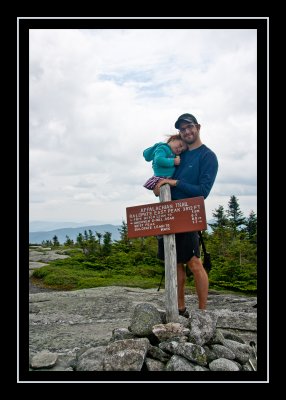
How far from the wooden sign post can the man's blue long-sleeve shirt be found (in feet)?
0.81

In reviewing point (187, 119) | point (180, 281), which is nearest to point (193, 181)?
point (187, 119)

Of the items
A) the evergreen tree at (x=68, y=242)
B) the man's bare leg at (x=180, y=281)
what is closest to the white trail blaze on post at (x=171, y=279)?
the man's bare leg at (x=180, y=281)

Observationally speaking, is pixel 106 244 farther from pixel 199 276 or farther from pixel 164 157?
pixel 164 157

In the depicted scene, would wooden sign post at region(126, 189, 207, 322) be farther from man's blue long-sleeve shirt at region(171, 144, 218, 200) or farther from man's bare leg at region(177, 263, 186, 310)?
man's bare leg at region(177, 263, 186, 310)

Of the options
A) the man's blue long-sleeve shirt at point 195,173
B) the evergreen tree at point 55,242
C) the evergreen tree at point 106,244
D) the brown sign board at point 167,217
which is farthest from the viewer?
the evergreen tree at point 55,242

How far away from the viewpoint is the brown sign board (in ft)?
17.5

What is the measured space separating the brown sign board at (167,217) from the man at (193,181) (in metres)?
0.31

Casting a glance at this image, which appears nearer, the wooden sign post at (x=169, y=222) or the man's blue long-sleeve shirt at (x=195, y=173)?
the wooden sign post at (x=169, y=222)

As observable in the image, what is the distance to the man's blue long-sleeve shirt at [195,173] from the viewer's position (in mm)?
5621

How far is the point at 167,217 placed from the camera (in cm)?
548

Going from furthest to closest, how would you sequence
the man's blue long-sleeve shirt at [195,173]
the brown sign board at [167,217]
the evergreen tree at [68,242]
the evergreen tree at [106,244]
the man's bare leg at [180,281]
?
the evergreen tree at [68,242] → the evergreen tree at [106,244] → the man's bare leg at [180,281] → the man's blue long-sleeve shirt at [195,173] → the brown sign board at [167,217]

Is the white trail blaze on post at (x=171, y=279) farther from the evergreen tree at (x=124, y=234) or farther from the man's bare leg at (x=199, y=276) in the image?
the evergreen tree at (x=124, y=234)

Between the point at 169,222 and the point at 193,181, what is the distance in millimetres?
748
